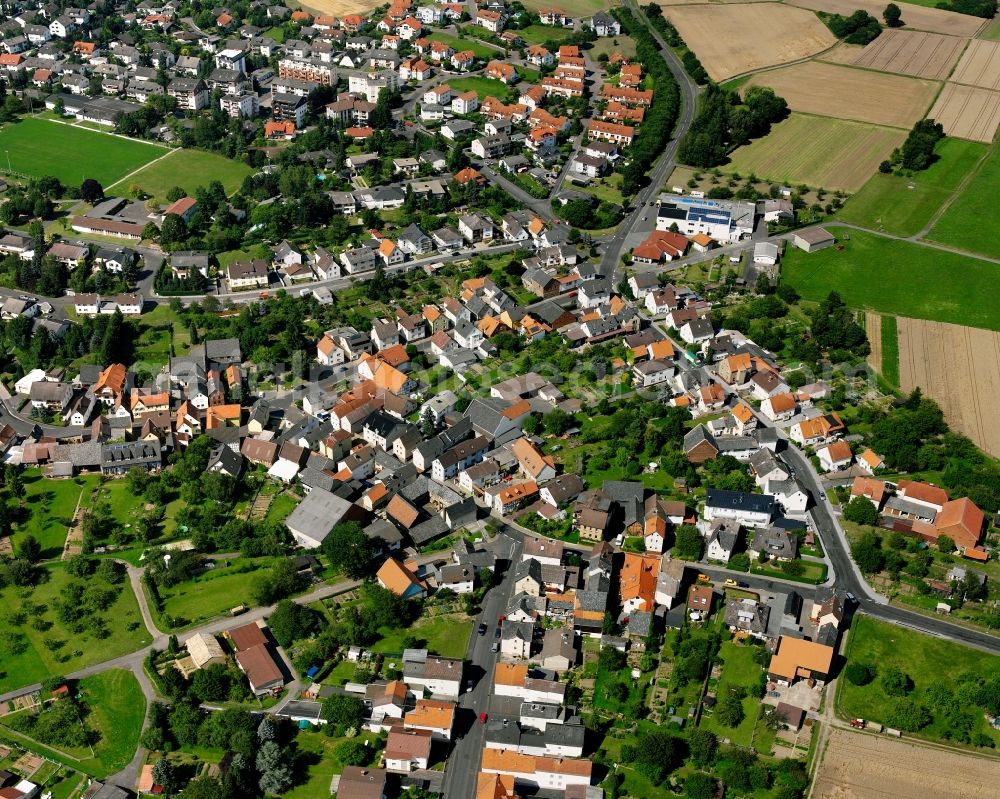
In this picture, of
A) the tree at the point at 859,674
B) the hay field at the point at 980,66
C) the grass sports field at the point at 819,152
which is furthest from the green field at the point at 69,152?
the hay field at the point at 980,66

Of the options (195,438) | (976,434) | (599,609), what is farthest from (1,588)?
(976,434)

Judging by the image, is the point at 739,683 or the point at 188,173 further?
the point at 188,173

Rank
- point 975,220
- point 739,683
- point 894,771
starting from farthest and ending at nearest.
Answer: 1. point 975,220
2. point 739,683
3. point 894,771

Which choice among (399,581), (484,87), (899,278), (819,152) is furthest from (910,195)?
(399,581)

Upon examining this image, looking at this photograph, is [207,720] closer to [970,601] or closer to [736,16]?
[970,601]

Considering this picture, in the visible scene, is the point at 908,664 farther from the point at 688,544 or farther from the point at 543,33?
the point at 543,33

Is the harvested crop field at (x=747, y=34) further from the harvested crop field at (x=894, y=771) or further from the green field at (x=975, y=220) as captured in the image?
the harvested crop field at (x=894, y=771)

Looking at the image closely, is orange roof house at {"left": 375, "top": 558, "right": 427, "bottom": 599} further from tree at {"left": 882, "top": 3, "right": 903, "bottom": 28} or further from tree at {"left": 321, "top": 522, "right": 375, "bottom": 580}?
tree at {"left": 882, "top": 3, "right": 903, "bottom": 28}
